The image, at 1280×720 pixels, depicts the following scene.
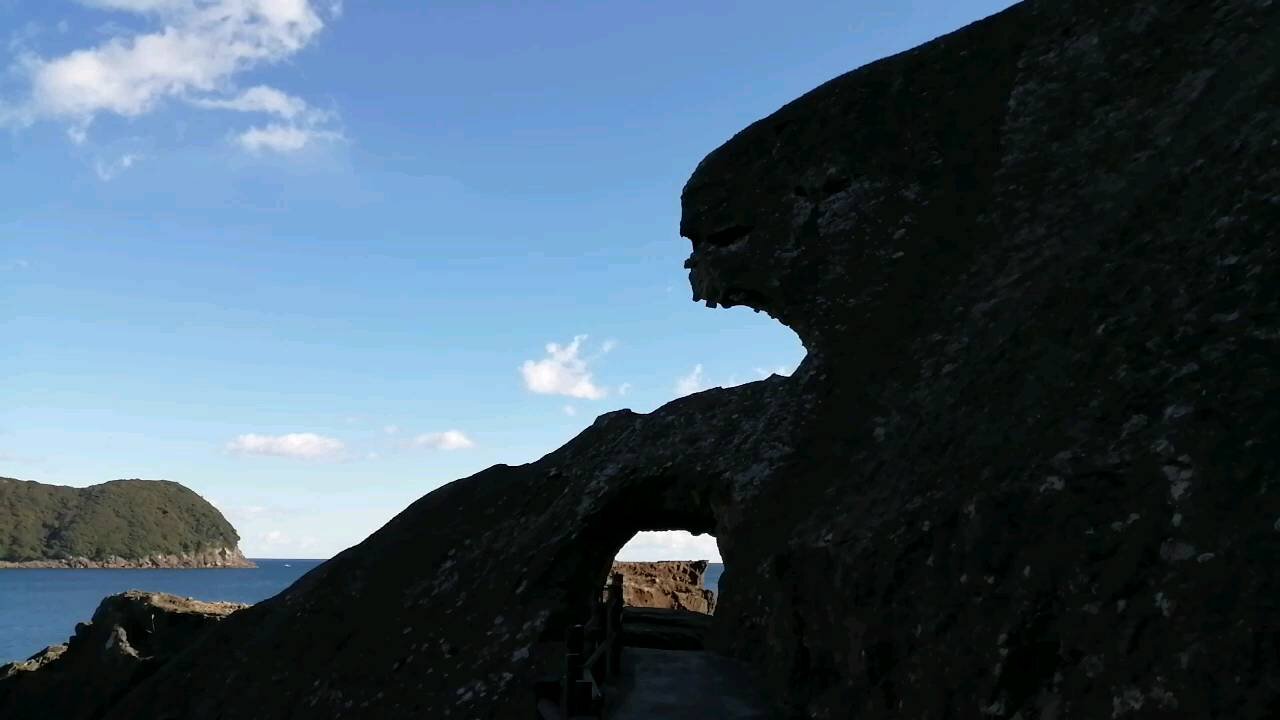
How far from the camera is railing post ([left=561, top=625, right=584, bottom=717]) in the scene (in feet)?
36.6

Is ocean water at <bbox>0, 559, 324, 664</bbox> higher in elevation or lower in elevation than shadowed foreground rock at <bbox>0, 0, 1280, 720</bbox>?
lower

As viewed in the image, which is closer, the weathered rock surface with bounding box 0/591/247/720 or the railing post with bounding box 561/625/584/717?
the railing post with bounding box 561/625/584/717

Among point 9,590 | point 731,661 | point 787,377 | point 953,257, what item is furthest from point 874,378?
point 9,590

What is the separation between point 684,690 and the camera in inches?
516

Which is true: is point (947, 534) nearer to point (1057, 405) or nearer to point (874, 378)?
point (1057, 405)

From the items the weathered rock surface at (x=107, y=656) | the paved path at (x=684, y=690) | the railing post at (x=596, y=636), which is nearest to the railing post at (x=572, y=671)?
the railing post at (x=596, y=636)

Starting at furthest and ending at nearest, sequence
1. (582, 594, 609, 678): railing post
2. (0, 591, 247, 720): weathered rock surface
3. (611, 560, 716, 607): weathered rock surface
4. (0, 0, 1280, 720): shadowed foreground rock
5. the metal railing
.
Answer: (611, 560, 716, 607): weathered rock surface → (0, 591, 247, 720): weathered rock surface → (582, 594, 609, 678): railing post → the metal railing → (0, 0, 1280, 720): shadowed foreground rock

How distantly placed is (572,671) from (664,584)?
2006 cm

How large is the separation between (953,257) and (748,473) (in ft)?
16.0

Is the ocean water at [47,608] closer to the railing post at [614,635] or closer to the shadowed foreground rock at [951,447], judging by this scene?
the shadowed foreground rock at [951,447]

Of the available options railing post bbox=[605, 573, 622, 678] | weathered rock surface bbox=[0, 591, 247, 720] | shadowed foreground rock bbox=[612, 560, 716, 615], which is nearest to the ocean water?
weathered rock surface bbox=[0, 591, 247, 720]

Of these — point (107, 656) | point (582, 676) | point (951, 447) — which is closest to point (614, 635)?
point (582, 676)

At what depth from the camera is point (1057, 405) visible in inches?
382

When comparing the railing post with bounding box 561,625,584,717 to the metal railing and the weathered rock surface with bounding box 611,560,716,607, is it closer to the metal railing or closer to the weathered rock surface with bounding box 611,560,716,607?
the metal railing
